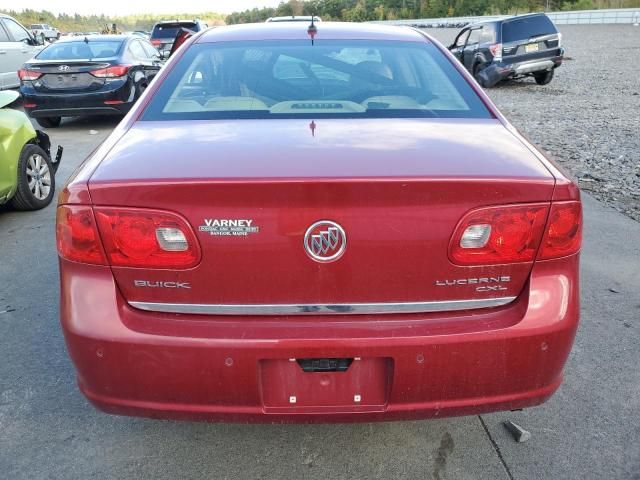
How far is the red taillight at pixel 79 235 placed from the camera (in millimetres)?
1974

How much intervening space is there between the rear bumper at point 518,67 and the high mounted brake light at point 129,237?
46.6 ft

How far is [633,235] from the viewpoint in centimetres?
503

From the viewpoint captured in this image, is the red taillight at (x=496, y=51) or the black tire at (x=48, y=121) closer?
the black tire at (x=48, y=121)

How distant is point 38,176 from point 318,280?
15.6 ft

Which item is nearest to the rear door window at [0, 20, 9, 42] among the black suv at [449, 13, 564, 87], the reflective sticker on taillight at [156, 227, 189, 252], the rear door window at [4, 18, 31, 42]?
the rear door window at [4, 18, 31, 42]

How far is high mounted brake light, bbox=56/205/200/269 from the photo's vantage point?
192cm

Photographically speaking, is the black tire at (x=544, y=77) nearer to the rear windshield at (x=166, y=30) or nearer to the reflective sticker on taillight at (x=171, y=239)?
the rear windshield at (x=166, y=30)

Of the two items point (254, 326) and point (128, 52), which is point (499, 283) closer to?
point (254, 326)

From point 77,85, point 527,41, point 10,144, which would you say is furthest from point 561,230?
point 527,41

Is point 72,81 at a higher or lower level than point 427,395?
lower

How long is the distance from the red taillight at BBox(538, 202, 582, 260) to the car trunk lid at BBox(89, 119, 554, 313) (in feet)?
0.23

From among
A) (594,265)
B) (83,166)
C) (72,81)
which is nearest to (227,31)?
(83,166)

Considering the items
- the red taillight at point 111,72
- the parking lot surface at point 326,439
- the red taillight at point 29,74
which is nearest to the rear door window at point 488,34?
the red taillight at point 111,72

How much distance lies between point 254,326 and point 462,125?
1220mm
